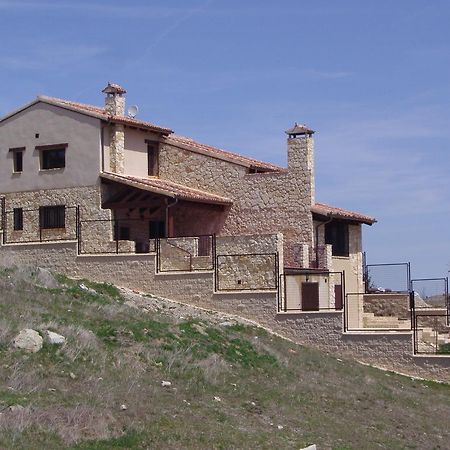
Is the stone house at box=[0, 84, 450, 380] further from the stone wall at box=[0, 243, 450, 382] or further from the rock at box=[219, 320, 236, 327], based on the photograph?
the rock at box=[219, 320, 236, 327]

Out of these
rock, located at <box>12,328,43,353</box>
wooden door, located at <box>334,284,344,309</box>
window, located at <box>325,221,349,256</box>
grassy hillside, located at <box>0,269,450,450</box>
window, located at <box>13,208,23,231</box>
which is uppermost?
window, located at <box>13,208,23,231</box>

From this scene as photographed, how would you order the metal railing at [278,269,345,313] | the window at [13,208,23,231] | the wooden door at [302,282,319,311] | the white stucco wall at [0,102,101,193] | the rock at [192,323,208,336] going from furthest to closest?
the window at [13,208,23,231], the white stucco wall at [0,102,101,193], the wooden door at [302,282,319,311], the metal railing at [278,269,345,313], the rock at [192,323,208,336]

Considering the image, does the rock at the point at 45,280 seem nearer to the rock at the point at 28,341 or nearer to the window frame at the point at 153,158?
the rock at the point at 28,341

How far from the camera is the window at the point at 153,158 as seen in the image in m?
42.8

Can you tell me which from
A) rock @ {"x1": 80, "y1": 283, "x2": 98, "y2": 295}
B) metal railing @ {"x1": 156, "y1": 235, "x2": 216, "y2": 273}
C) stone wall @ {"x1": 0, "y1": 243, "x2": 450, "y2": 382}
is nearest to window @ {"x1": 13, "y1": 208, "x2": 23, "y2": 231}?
stone wall @ {"x1": 0, "y1": 243, "x2": 450, "y2": 382}

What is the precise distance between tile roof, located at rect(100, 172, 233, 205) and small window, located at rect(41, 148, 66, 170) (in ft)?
7.90

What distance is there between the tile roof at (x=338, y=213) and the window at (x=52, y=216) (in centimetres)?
1031

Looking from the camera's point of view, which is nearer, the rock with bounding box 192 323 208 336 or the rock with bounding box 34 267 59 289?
the rock with bounding box 192 323 208 336

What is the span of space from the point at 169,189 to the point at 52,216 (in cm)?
550

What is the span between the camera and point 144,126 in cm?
4125

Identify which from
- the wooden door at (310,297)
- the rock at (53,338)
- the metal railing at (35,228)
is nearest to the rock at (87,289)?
the metal railing at (35,228)

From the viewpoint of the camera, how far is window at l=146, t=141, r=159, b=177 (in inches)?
1683

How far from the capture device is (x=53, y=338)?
21.9 m

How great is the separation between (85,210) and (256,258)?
8.02 meters
